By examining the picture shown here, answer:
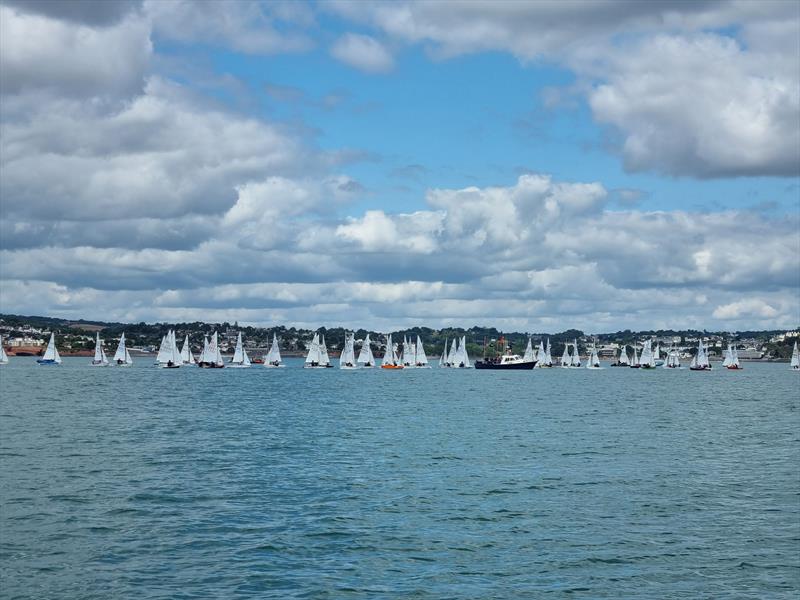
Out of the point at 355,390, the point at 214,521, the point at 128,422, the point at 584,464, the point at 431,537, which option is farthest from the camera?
the point at 355,390

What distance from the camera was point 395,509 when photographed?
39.7m

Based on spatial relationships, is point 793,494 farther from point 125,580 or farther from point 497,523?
point 125,580

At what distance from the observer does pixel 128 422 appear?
8006cm

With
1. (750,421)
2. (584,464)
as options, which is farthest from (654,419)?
(584,464)

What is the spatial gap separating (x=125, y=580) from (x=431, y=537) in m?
11.3

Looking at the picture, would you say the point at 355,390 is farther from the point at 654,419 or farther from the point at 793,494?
the point at 793,494

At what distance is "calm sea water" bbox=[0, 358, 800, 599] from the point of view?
28.7 m

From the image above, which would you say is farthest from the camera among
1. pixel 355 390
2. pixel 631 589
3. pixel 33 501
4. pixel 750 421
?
pixel 355 390

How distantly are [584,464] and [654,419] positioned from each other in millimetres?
38807

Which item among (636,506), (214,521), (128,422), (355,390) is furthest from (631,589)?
(355,390)

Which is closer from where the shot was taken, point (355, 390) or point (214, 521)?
point (214, 521)

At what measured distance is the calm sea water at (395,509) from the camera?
2873 cm

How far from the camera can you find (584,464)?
54.8 meters

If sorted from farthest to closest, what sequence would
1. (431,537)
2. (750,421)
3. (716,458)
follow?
1. (750,421)
2. (716,458)
3. (431,537)
